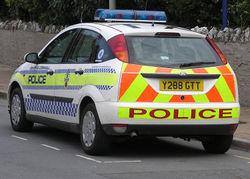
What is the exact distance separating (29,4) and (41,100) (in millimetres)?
14066

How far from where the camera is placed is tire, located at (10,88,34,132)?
416 inches

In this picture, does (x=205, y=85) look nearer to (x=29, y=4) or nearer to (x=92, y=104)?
(x=92, y=104)

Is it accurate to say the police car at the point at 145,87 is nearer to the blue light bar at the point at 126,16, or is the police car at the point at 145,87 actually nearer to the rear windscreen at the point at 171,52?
the rear windscreen at the point at 171,52

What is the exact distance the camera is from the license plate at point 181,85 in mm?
8297

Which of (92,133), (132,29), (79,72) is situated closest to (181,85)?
(132,29)

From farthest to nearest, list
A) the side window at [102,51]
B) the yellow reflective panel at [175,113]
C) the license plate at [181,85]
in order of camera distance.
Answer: the side window at [102,51] < the license plate at [181,85] < the yellow reflective panel at [175,113]

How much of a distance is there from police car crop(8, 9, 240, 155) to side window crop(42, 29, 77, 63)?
0.30m

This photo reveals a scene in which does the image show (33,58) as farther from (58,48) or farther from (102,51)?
(102,51)

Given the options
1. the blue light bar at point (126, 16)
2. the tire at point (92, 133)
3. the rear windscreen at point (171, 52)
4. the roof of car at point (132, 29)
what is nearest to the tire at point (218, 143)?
the rear windscreen at point (171, 52)

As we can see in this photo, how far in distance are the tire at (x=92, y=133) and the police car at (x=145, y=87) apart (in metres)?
0.01

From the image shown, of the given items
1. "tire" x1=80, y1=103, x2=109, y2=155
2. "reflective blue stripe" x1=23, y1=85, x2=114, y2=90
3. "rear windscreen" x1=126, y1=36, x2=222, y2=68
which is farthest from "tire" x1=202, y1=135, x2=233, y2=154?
"reflective blue stripe" x1=23, y1=85, x2=114, y2=90

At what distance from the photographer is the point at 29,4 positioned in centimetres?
2362

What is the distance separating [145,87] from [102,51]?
848 mm

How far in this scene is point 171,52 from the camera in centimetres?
858
